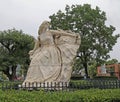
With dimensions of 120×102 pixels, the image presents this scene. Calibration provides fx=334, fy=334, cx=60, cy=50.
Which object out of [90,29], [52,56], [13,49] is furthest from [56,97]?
[13,49]

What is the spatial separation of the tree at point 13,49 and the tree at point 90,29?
6.90m

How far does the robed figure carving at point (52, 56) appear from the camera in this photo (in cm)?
1541

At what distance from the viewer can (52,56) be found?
1573 cm

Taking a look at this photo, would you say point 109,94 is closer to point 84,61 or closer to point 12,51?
point 84,61

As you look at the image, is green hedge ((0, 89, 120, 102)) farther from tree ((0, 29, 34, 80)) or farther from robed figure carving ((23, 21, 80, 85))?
tree ((0, 29, 34, 80))

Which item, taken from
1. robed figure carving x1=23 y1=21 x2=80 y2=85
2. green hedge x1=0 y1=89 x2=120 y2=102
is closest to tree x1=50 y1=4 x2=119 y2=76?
robed figure carving x1=23 y1=21 x2=80 y2=85

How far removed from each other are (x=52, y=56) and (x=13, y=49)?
28.0 meters

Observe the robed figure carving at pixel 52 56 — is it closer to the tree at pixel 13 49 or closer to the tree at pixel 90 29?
the tree at pixel 90 29

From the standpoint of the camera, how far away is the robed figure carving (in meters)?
15.4

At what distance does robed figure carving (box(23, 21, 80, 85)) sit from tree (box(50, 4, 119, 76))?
19834mm

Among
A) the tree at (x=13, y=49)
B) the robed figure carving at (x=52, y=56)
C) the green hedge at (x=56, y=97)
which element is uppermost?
the tree at (x=13, y=49)

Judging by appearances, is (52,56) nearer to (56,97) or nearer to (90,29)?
(56,97)

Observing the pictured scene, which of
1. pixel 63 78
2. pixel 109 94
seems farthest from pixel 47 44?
pixel 109 94

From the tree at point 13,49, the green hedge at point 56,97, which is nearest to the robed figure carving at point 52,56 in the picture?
the green hedge at point 56,97
